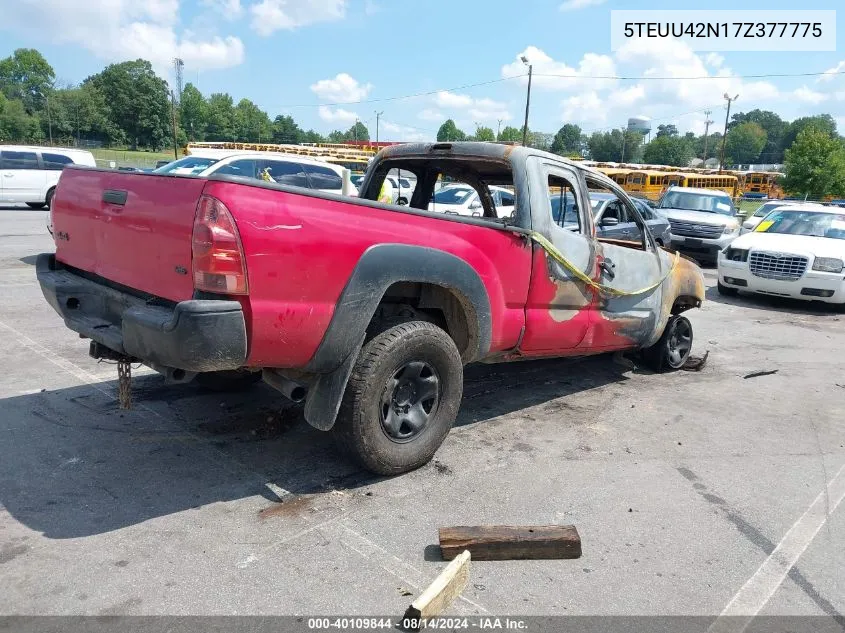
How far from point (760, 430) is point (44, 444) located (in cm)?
509

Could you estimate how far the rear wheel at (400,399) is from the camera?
3.54 m

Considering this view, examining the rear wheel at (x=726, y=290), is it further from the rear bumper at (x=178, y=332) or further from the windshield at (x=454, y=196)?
the rear bumper at (x=178, y=332)

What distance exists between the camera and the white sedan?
10.4m

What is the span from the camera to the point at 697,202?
17.0m

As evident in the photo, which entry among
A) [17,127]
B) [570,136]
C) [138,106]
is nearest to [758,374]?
[17,127]

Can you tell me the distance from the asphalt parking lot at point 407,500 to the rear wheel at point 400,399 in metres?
0.21

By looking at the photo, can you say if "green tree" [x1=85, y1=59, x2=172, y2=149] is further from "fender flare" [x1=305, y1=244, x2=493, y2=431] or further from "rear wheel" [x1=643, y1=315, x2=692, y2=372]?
"fender flare" [x1=305, y1=244, x2=493, y2=431]

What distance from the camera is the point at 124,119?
10162cm

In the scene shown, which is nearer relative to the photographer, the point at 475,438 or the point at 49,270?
the point at 49,270

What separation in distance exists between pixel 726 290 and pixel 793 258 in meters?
1.49

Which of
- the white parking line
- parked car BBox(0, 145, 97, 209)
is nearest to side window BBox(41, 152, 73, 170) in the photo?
parked car BBox(0, 145, 97, 209)

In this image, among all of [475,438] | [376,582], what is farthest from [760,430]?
[376,582]

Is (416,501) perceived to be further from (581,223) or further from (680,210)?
(680,210)

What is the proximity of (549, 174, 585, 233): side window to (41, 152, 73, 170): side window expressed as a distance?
1934cm
